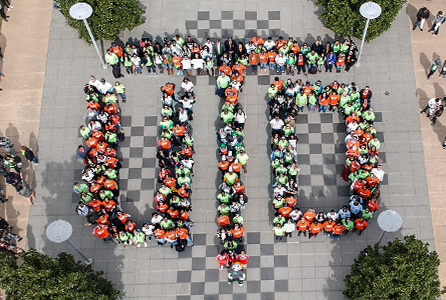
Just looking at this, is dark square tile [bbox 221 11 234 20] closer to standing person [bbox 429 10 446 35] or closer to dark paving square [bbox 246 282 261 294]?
standing person [bbox 429 10 446 35]

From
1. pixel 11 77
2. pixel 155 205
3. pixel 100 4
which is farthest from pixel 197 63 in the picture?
pixel 11 77

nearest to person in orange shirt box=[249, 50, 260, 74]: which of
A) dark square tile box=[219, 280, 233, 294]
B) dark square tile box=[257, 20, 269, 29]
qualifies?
dark square tile box=[257, 20, 269, 29]

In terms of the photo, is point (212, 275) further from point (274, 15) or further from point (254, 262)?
point (274, 15)

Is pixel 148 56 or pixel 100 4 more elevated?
pixel 100 4

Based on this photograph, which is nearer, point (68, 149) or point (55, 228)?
point (55, 228)

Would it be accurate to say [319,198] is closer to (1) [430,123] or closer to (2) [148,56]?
(1) [430,123]

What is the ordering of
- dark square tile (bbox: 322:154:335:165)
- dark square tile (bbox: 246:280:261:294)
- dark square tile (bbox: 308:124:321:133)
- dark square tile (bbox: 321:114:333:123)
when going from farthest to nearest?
dark square tile (bbox: 321:114:333:123) < dark square tile (bbox: 308:124:321:133) < dark square tile (bbox: 322:154:335:165) < dark square tile (bbox: 246:280:261:294)
